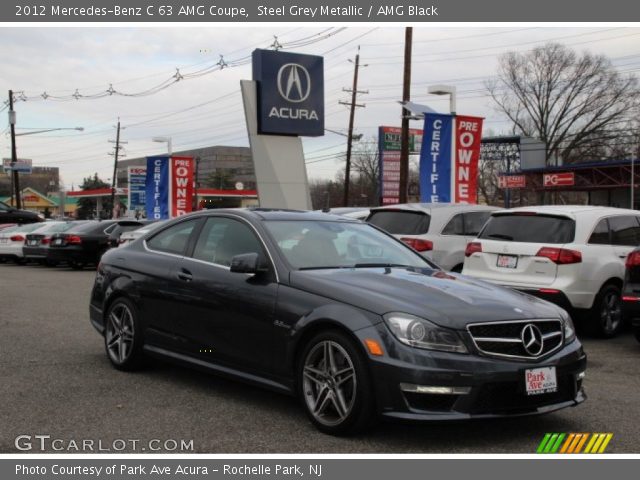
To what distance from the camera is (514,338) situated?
4.75 m

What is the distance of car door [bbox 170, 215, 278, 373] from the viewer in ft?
17.8

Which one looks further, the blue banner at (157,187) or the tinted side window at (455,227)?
the blue banner at (157,187)

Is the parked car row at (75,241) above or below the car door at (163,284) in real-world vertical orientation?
below

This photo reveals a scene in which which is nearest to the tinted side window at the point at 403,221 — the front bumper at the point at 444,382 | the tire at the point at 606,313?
the tire at the point at 606,313

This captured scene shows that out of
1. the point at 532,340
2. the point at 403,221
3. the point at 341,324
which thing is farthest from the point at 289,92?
the point at 532,340

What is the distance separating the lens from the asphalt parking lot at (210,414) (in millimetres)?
4730

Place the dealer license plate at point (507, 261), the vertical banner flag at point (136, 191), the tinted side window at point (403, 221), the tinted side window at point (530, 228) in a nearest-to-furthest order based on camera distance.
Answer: the tinted side window at point (530, 228), the dealer license plate at point (507, 261), the tinted side window at point (403, 221), the vertical banner flag at point (136, 191)

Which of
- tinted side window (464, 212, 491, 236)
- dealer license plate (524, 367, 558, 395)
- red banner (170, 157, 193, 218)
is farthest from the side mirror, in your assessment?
red banner (170, 157, 193, 218)

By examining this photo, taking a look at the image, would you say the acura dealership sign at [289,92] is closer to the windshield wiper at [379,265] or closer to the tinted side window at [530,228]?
the tinted side window at [530,228]

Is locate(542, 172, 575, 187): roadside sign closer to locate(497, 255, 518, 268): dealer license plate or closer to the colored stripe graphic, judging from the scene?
locate(497, 255, 518, 268): dealer license plate

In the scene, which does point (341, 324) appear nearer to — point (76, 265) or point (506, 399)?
point (506, 399)

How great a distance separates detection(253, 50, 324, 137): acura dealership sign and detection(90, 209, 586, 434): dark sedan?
Result: 11879 millimetres

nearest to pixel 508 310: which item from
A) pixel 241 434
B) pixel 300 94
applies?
pixel 241 434

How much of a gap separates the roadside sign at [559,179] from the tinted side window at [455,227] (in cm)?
3334
